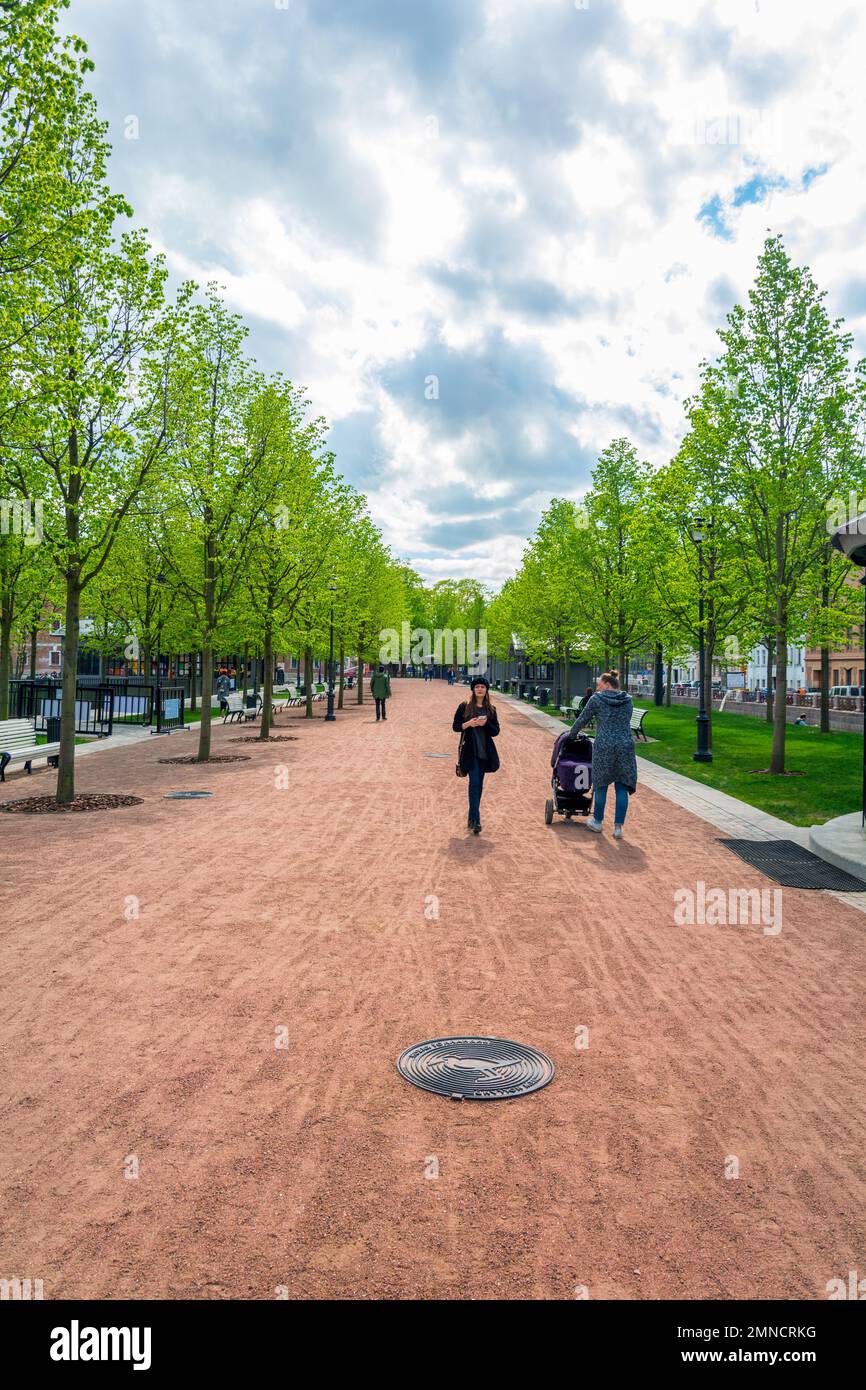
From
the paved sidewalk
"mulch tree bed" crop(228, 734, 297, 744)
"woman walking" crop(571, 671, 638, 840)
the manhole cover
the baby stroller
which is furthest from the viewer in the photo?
"mulch tree bed" crop(228, 734, 297, 744)

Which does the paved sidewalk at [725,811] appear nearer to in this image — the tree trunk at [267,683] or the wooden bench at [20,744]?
the tree trunk at [267,683]

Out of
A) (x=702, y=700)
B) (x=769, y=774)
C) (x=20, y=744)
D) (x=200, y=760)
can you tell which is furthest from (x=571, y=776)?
(x=20, y=744)

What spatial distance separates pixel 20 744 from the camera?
19078 millimetres

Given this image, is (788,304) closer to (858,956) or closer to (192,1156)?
(858,956)

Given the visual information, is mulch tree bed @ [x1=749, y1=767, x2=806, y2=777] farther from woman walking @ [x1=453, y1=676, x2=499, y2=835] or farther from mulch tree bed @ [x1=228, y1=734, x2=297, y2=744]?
mulch tree bed @ [x1=228, y1=734, x2=297, y2=744]

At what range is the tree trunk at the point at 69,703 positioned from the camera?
1391cm

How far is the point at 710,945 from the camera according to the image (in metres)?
7.18

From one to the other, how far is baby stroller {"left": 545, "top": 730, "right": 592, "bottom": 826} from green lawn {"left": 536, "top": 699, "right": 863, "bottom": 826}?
2.98 metres

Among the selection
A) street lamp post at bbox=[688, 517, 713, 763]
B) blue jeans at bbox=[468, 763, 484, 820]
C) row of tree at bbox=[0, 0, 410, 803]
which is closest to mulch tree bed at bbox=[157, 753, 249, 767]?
row of tree at bbox=[0, 0, 410, 803]

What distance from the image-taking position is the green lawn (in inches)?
570

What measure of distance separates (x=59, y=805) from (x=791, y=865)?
10.2 metres

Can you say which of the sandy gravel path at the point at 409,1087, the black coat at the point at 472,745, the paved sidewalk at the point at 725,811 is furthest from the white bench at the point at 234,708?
the sandy gravel path at the point at 409,1087

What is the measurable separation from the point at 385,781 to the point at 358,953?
9.95 m
